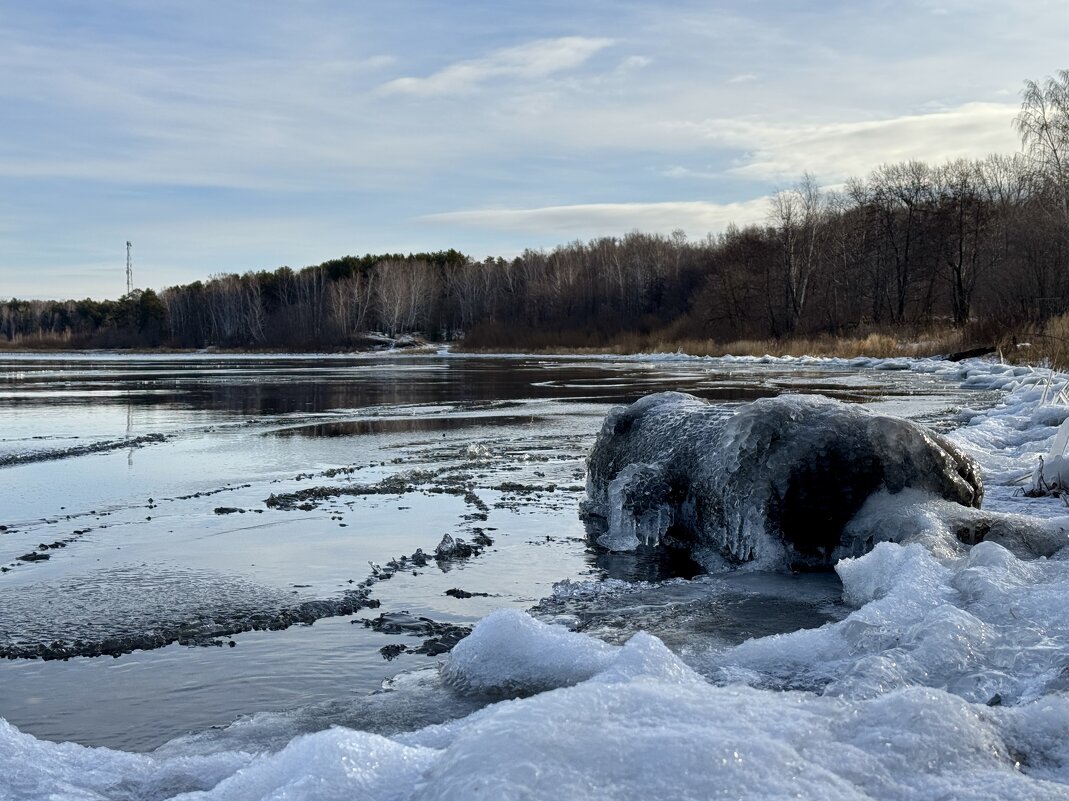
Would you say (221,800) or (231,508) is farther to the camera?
(231,508)

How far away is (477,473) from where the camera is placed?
8688 millimetres

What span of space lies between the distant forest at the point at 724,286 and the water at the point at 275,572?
1351 cm

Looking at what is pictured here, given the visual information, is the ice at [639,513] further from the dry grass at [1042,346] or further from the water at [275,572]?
the dry grass at [1042,346]

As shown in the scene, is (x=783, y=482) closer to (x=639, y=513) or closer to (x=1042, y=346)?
(x=639, y=513)

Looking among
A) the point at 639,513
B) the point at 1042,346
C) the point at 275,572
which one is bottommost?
the point at 275,572

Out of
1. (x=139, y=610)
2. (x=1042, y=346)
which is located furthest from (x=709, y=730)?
(x=1042, y=346)

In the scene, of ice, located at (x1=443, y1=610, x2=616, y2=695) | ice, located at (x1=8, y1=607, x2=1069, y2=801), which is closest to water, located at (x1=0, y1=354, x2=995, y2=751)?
ice, located at (x1=443, y1=610, x2=616, y2=695)

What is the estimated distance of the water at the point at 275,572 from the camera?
11.3 feet

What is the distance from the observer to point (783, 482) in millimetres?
5594

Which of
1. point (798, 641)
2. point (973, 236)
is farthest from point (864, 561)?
point (973, 236)

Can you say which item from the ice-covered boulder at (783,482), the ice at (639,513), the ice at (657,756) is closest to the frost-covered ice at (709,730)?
the ice at (657,756)

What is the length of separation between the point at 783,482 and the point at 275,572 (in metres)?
3.03

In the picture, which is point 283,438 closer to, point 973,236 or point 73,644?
point 73,644

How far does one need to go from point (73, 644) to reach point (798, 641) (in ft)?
9.91
